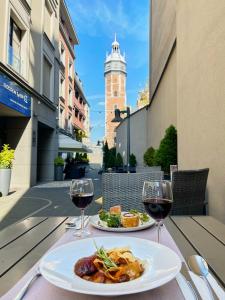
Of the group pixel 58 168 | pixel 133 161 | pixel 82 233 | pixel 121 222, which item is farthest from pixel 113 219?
pixel 133 161

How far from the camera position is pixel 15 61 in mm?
8508

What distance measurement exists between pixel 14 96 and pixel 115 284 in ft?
26.9

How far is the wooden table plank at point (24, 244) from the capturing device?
0.90 meters

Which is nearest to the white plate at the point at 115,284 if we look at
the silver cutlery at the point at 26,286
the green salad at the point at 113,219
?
the silver cutlery at the point at 26,286

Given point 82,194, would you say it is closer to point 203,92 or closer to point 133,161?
point 203,92

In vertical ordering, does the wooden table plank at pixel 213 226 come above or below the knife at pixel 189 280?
below

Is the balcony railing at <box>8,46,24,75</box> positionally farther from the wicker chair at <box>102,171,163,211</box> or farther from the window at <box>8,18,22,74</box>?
the wicker chair at <box>102,171,163,211</box>

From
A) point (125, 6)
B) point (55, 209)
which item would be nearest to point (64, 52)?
point (125, 6)

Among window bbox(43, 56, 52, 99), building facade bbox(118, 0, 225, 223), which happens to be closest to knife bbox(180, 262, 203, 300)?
building facade bbox(118, 0, 225, 223)

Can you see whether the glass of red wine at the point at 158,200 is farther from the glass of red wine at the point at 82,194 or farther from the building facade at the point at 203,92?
the building facade at the point at 203,92

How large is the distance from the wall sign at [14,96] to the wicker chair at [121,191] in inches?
241

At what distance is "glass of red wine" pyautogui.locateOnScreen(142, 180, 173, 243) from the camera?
1028mm

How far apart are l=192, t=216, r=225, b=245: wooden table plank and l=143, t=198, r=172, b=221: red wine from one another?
0.99ft

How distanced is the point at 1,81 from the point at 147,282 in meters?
7.71
